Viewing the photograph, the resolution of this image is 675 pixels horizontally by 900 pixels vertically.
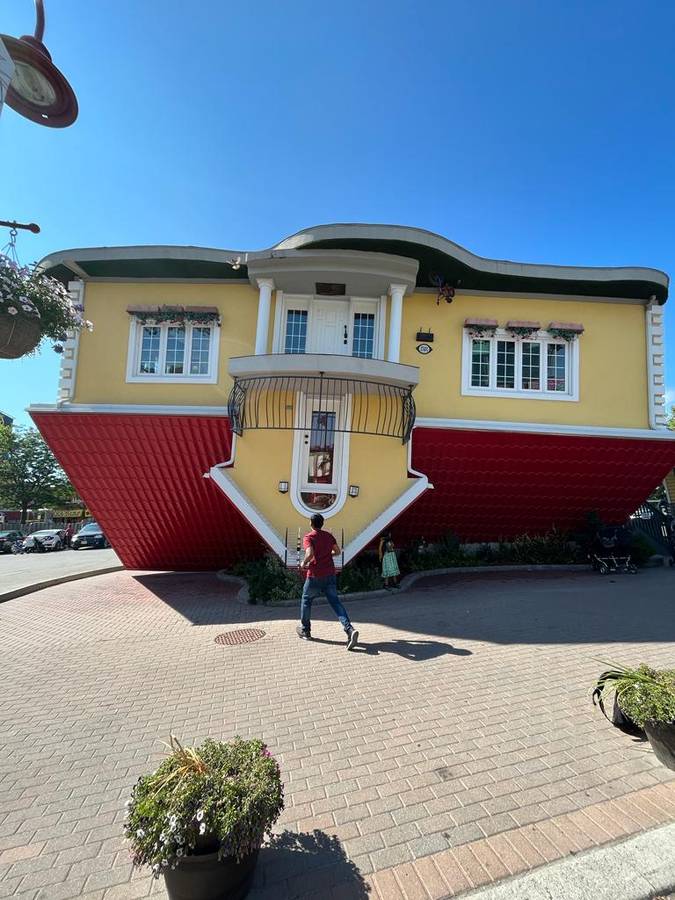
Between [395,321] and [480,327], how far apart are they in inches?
83.7

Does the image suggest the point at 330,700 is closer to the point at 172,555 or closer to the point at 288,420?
the point at 288,420

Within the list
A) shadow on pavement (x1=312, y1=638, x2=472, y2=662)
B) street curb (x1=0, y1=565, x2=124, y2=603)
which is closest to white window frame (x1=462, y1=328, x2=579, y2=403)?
shadow on pavement (x1=312, y1=638, x2=472, y2=662)

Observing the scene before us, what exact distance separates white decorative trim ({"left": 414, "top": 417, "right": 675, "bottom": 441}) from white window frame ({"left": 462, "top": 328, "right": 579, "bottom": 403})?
0.73 m

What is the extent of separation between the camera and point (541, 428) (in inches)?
369

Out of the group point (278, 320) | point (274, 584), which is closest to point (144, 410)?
point (278, 320)

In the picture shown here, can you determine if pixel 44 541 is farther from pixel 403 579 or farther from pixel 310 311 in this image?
pixel 403 579

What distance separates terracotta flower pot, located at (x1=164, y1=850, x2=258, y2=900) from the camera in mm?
1849

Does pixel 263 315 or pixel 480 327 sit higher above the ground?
pixel 480 327

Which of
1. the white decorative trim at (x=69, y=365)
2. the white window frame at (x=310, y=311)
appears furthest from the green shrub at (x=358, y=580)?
the white decorative trim at (x=69, y=365)

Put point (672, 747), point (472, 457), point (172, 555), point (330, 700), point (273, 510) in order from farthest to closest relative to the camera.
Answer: point (172, 555), point (472, 457), point (273, 510), point (330, 700), point (672, 747)

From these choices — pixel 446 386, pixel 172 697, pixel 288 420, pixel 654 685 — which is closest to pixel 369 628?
pixel 172 697

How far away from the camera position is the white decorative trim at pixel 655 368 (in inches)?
383

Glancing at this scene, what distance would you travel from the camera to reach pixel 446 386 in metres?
9.73

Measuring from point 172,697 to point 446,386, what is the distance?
7.90 meters
